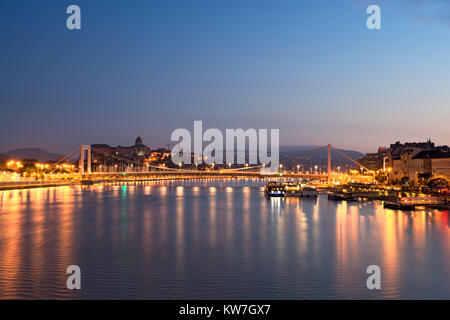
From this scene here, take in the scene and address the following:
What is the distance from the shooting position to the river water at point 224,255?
1491cm

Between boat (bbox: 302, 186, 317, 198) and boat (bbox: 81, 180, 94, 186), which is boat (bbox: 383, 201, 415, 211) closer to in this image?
boat (bbox: 302, 186, 317, 198)

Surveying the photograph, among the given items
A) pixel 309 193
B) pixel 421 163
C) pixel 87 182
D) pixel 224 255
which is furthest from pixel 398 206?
pixel 87 182

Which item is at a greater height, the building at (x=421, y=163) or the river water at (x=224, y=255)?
the building at (x=421, y=163)

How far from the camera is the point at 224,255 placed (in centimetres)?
2127

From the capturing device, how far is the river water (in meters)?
14.9

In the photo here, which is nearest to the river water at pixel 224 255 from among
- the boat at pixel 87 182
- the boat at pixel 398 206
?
the boat at pixel 398 206

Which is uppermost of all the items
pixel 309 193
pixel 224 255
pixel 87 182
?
pixel 87 182

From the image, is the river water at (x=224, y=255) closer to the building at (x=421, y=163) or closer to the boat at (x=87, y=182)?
the building at (x=421, y=163)

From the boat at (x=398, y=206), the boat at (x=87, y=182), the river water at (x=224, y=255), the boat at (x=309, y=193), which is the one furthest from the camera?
the boat at (x=87, y=182)

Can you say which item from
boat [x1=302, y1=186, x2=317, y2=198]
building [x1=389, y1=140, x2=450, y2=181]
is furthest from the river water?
building [x1=389, y1=140, x2=450, y2=181]

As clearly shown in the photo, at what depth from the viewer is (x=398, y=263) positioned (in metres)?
19.9

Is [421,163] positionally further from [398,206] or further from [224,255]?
[224,255]
